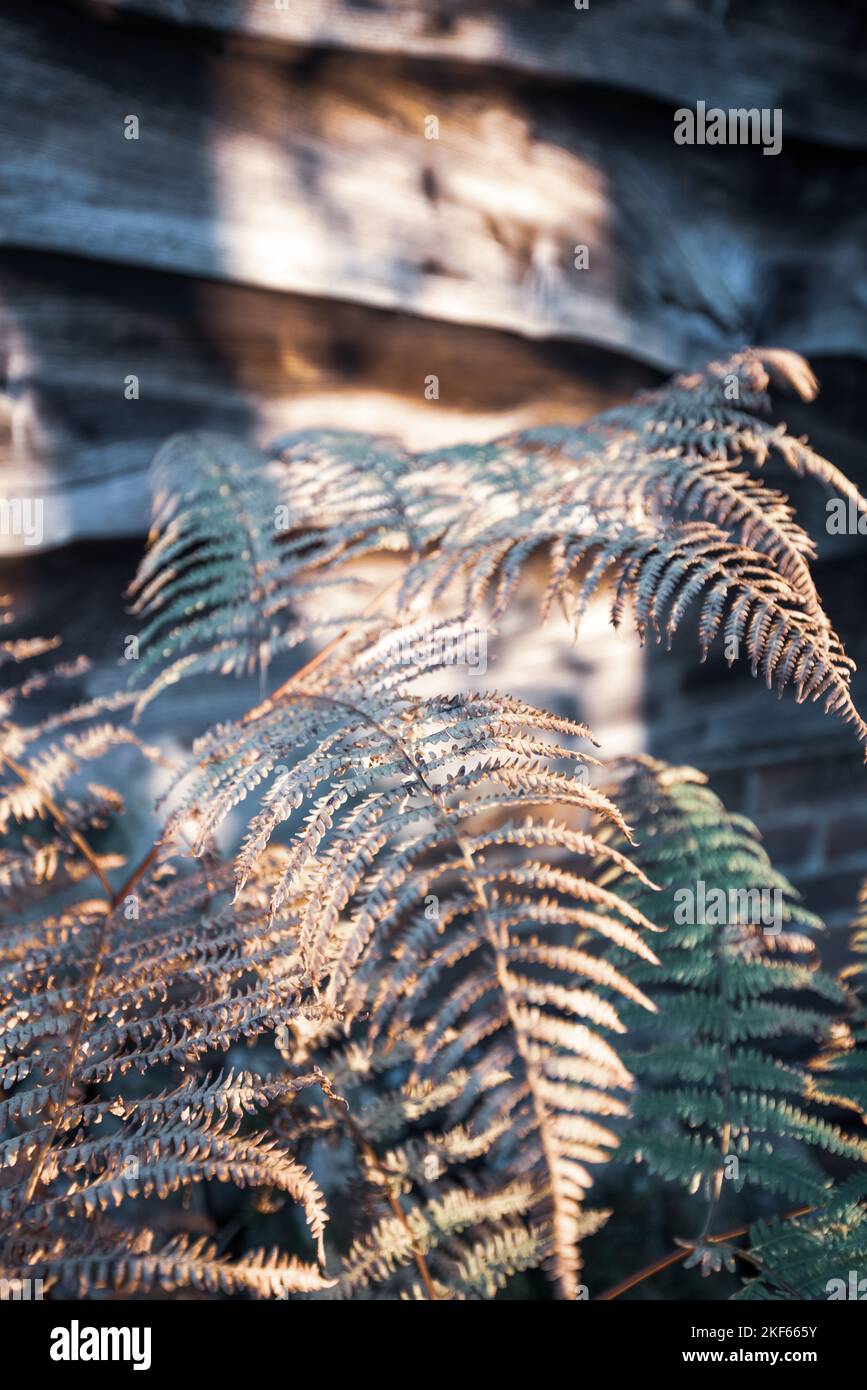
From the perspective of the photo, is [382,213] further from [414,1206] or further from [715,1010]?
[414,1206]

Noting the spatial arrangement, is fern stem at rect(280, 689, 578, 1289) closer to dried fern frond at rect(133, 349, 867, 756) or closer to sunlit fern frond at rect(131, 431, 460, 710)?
dried fern frond at rect(133, 349, 867, 756)

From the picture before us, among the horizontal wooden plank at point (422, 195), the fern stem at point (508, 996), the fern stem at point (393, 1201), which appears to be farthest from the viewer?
the horizontal wooden plank at point (422, 195)

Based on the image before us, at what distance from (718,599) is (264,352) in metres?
1.06

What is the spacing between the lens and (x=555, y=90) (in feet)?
5.19

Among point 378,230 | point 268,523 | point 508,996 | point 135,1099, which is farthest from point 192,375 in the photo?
point 508,996

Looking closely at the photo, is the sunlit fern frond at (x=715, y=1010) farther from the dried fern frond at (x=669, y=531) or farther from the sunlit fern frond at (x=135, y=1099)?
the sunlit fern frond at (x=135, y=1099)

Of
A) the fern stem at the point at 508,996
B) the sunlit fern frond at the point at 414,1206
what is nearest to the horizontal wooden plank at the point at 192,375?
the sunlit fern frond at the point at 414,1206

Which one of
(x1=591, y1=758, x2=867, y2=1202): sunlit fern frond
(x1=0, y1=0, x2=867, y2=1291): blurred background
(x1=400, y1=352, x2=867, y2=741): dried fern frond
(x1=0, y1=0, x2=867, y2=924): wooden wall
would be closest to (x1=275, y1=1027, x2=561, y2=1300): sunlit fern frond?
(x1=591, y1=758, x2=867, y2=1202): sunlit fern frond

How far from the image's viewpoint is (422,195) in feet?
5.15

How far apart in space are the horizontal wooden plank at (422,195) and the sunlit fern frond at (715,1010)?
36.5 inches

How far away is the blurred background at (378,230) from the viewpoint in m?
1.42

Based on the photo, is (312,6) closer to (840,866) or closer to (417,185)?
(417,185)

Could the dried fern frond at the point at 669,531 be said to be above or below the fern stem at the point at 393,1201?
above

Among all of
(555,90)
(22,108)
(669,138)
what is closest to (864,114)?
(669,138)
